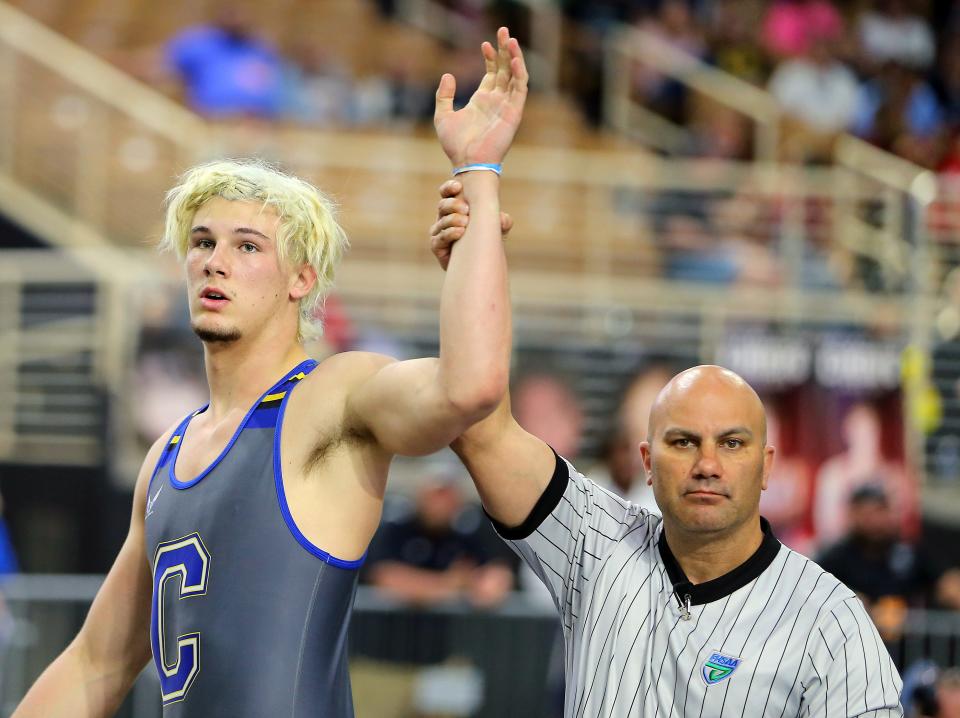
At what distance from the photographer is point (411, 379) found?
3.18m

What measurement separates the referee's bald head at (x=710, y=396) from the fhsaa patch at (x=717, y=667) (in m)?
0.54

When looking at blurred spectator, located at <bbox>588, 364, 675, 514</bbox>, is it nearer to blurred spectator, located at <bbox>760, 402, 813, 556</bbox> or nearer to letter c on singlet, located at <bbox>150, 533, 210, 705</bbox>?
blurred spectator, located at <bbox>760, 402, 813, 556</bbox>

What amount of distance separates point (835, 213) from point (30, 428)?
654 cm

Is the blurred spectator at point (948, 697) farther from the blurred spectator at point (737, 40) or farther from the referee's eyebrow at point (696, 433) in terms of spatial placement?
the blurred spectator at point (737, 40)

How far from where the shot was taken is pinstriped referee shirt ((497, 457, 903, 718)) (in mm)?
3402

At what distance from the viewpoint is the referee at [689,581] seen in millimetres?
3422

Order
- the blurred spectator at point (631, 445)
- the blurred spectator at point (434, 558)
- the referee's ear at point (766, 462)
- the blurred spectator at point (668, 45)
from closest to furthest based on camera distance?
1. the referee's ear at point (766, 462)
2. the blurred spectator at point (434, 558)
3. the blurred spectator at point (631, 445)
4. the blurred spectator at point (668, 45)

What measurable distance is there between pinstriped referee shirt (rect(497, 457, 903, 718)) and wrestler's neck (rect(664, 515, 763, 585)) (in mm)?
28

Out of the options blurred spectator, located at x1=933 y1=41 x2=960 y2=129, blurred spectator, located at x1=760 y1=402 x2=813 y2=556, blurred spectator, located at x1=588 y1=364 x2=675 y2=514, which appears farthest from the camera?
blurred spectator, located at x1=933 y1=41 x2=960 y2=129

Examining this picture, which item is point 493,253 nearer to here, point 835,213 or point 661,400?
point 661,400

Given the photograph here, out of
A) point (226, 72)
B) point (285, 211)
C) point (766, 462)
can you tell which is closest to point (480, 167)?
point (285, 211)

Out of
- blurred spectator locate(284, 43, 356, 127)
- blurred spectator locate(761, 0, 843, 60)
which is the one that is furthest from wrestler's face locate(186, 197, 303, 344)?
blurred spectator locate(761, 0, 843, 60)

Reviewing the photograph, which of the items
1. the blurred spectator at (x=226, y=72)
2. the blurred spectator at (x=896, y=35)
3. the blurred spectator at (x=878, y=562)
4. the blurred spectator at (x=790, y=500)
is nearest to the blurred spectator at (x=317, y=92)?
the blurred spectator at (x=226, y=72)

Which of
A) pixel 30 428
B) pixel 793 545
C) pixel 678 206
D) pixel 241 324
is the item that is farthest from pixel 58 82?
pixel 241 324
